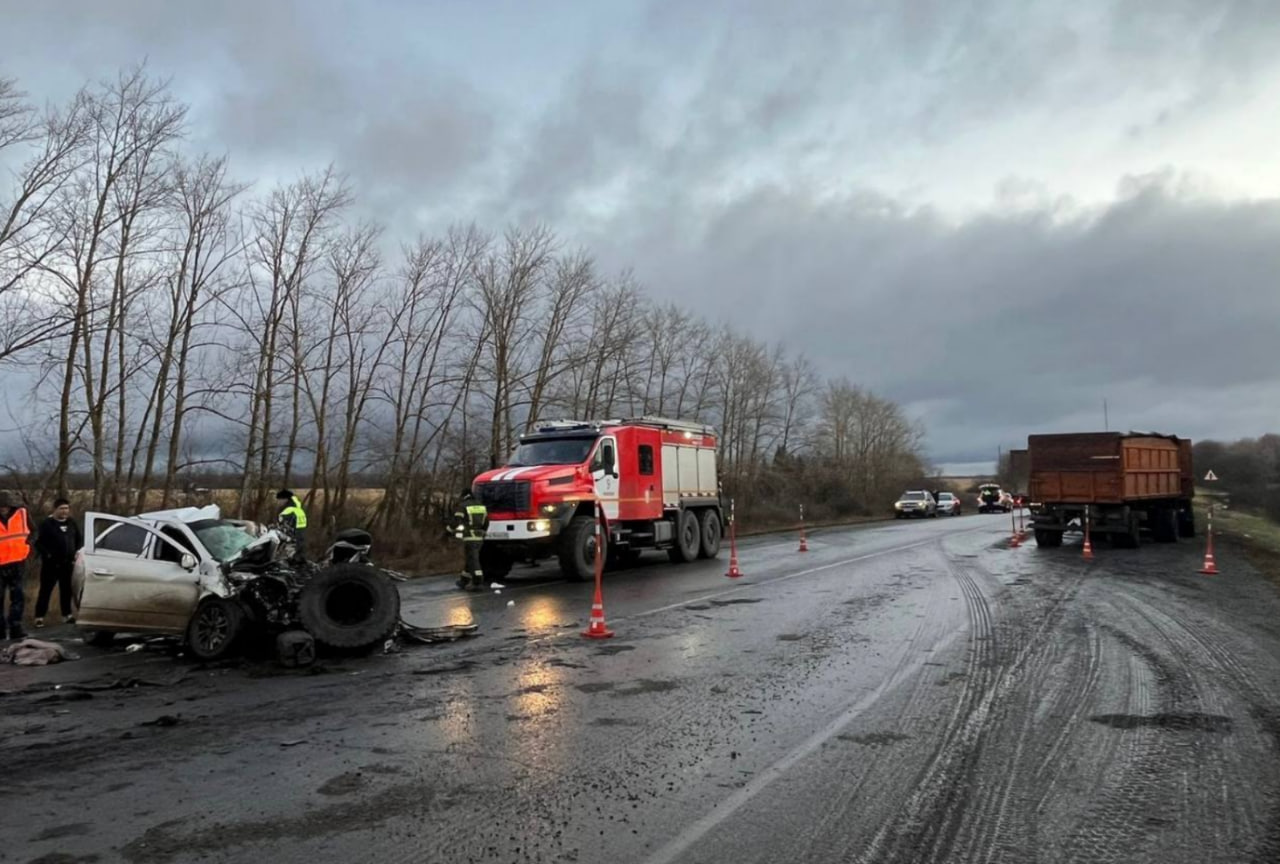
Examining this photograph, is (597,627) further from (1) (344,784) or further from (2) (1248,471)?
(2) (1248,471)

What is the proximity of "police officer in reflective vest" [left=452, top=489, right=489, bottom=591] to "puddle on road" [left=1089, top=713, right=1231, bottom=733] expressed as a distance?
10931 millimetres

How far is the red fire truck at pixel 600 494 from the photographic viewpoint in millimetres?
16328

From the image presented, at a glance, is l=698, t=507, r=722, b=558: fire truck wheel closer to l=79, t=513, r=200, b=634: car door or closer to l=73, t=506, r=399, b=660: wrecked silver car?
l=73, t=506, r=399, b=660: wrecked silver car

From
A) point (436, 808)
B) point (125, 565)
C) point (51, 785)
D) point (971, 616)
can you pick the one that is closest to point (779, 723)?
point (436, 808)

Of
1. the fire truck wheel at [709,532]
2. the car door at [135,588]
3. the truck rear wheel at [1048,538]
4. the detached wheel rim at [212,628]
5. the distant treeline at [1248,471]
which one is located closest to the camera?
the detached wheel rim at [212,628]

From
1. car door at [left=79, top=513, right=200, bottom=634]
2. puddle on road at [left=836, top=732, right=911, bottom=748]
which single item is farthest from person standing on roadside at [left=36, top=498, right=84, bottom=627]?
puddle on road at [left=836, top=732, right=911, bottom=748]

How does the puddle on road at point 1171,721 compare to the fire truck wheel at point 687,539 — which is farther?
the fire truck wheel at point 687,539

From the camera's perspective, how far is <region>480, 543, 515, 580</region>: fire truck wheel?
16781 millimetres

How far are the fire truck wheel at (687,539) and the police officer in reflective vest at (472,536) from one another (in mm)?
5755

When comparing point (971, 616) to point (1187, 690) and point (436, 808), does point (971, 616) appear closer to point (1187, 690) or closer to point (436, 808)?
point (1187, 690)

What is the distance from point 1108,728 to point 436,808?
452 cm

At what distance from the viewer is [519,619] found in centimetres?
1181

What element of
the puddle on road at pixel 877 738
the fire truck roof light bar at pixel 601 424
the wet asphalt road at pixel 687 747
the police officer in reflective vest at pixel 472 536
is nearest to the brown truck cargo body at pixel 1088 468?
the fire truck roof light bar at pixel 601 424

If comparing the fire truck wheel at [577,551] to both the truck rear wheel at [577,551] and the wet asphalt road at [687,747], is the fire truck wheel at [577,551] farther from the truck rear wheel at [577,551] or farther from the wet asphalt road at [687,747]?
the wet asphalt road at [687,747]
